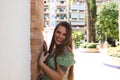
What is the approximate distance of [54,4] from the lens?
5941 centimetres

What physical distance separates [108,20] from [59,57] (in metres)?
18.8

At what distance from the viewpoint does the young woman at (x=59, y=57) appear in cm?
188

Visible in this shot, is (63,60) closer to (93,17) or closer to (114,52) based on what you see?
(114,52)
